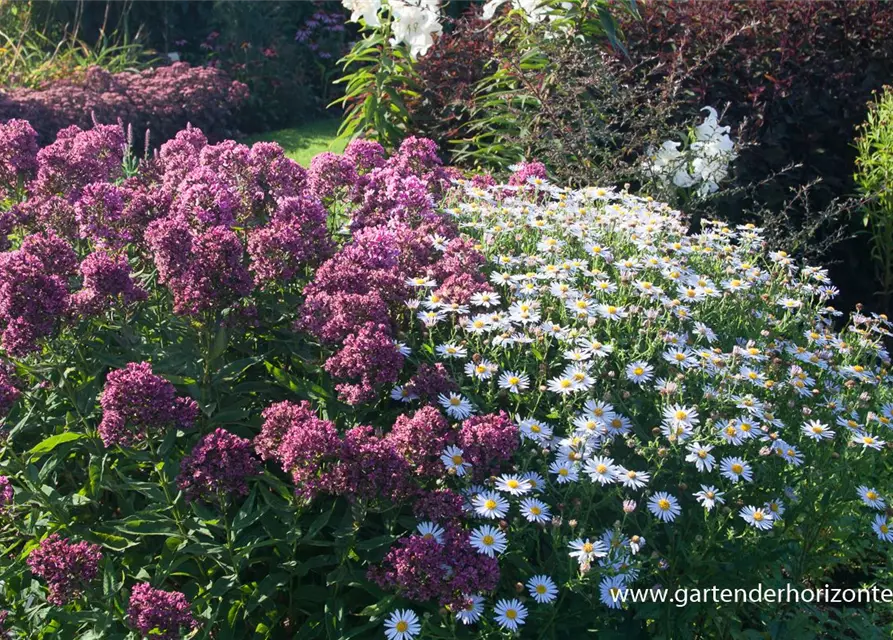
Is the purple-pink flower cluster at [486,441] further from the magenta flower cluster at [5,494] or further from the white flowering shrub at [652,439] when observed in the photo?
the magenta flower cluster at [5,494]

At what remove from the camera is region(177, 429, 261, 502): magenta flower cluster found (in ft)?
6.81

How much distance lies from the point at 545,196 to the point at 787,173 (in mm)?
1997

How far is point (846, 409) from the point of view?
9.57 feet

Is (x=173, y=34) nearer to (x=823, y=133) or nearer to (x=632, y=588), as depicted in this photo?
(x=823, y=133)

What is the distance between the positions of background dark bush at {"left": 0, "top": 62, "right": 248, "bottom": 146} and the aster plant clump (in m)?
4.71

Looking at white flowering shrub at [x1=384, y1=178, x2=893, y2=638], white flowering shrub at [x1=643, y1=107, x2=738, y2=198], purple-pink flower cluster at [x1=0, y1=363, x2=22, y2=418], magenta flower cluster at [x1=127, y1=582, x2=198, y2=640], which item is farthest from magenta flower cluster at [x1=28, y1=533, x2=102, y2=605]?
white flowering shrub at [x1=643, y1=107, x2=738, y2=198]

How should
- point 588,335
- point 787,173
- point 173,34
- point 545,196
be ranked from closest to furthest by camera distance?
point 588,335
point 545,196
point 787,173
point 173,34

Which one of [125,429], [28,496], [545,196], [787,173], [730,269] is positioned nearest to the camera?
[125,429]

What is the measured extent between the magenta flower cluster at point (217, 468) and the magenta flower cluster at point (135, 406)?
0.12 meters

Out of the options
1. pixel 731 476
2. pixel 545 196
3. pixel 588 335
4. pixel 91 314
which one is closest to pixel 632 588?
pixel 731 476

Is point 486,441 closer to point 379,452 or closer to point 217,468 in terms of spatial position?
point 379,452

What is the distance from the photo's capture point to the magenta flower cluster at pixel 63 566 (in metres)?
1.94

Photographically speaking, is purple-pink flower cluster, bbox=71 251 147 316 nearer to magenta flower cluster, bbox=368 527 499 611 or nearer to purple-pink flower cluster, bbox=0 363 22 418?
purple-pink flower cluster, bbox=0 363 22 418

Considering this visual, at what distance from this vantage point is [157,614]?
1891 mm
